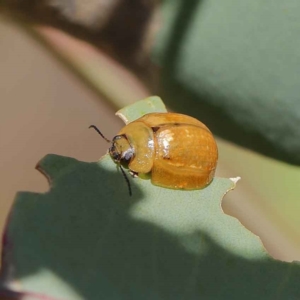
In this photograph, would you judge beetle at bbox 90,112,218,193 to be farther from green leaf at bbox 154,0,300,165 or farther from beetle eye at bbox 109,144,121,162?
green leaf at bbox 154,0,300,165

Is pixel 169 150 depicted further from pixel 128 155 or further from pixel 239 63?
pixel 239 63

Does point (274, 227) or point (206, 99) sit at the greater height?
point (206, 99)

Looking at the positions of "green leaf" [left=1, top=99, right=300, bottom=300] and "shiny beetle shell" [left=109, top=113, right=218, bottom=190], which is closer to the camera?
"green leaf" [left=1, top=99, right=300, bottom=300]

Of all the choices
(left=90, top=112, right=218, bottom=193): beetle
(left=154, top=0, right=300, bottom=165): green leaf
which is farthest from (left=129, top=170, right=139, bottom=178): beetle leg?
(left=154, top=0, right=300, bottom=165): green leaf

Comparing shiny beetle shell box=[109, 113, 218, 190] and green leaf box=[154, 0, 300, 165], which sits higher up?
green leaf box=[154, 0, 300, 165]

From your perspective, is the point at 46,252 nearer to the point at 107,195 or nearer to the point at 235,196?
the point at 107,195

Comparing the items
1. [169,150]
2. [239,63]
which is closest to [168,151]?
[169,150]

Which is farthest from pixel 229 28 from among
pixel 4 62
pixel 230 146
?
pixel 4 62

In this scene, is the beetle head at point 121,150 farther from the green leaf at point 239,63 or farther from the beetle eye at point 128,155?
the green leaf at point 239,63
